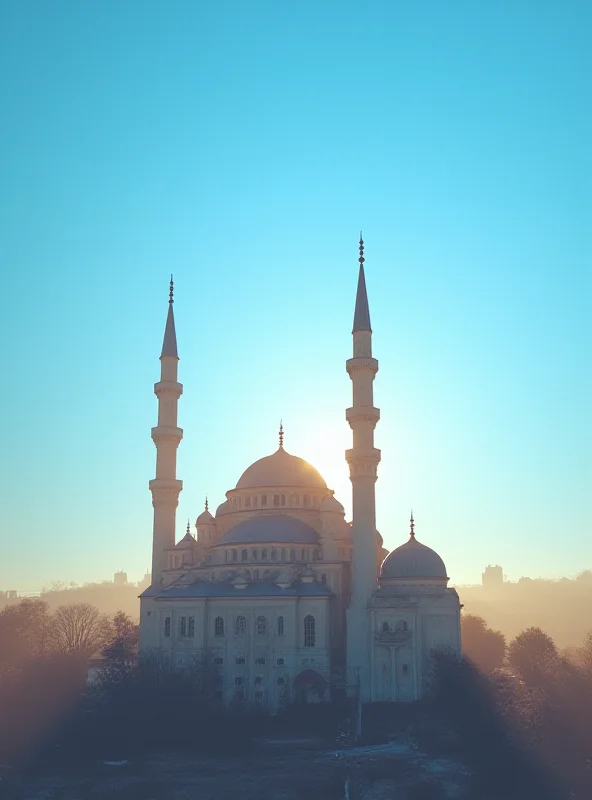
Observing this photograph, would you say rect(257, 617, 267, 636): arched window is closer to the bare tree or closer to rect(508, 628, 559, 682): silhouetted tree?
rect(508, 628, 559, 682): silhouetted tree

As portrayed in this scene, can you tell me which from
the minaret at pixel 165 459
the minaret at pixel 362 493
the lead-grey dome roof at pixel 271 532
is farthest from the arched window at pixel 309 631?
the minaret at pixel 165 459

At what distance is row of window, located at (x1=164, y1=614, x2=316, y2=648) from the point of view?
52.2m

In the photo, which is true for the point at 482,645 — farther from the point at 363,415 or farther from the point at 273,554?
the point at 363,415

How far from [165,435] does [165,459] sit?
1592mm

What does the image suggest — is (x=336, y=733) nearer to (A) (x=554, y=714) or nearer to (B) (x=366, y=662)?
(B) (x=366, y=662)

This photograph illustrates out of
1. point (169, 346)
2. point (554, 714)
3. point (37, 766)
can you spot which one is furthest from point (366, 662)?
point (169, 346)

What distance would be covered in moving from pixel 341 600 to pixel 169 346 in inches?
842

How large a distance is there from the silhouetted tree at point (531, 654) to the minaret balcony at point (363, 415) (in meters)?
16.6

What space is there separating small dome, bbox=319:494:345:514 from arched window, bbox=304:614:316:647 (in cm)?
782

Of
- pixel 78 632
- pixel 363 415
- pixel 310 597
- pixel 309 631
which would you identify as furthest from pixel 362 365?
pixel 78 632

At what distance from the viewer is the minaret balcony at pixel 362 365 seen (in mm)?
56469

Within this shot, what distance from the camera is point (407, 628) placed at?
5009 centimetres

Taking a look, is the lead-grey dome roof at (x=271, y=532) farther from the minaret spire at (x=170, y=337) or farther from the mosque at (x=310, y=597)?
the minaret spire at (x=170, y=337)

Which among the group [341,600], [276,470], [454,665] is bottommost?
[454,665]
